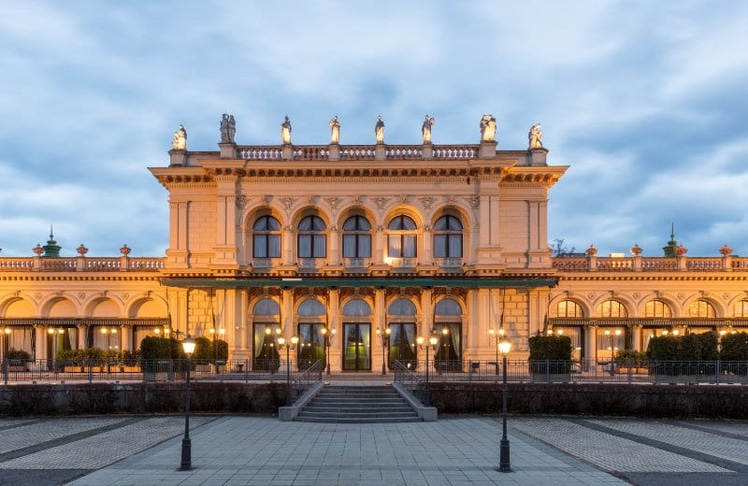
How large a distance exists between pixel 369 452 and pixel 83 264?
112 feet

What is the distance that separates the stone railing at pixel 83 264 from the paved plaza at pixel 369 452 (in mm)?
19388

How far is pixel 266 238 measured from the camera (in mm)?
45031

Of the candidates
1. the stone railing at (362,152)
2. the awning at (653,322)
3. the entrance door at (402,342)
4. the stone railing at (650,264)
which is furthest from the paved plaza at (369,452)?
the stone railing at (362,152)

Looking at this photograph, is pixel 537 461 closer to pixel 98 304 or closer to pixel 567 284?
pixel 567 284

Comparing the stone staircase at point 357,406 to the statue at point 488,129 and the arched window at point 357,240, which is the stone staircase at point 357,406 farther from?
the statue at point 488,129

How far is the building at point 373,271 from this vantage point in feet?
141

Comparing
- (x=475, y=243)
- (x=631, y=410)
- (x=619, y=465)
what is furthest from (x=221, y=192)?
(x=619, y=465)

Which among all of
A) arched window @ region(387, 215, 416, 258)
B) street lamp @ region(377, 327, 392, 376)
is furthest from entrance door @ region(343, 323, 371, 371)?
arched window @ region(387, 215, 416, 258)

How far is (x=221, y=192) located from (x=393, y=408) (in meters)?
21.5

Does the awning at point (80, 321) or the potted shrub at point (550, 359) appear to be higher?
the awning at point (80, 321)

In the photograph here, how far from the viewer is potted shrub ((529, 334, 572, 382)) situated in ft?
106

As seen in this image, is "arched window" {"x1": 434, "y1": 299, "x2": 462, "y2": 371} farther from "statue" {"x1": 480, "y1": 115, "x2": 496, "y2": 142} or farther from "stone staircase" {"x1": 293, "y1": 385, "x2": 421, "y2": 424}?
"stone staircase" {"x1": 293, "y1": 385, "x2": 421, "y2": 424}

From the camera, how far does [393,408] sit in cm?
2817

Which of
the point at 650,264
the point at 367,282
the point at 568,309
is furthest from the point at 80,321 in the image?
the point at 650,264
